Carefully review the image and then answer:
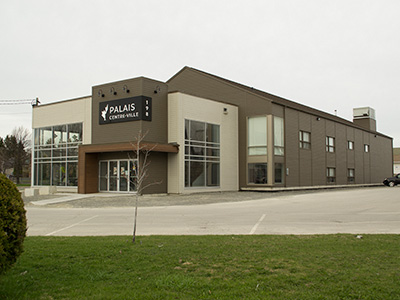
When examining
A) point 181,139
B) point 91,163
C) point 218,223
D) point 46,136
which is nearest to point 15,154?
point 46,136

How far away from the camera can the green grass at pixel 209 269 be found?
4.77 metres

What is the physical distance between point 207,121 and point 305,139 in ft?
33.7

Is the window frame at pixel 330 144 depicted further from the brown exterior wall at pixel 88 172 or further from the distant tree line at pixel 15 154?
the distant tree line at pixel 15 154

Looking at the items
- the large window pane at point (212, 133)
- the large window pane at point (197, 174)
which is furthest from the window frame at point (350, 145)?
the large window pane at point (197, 174)

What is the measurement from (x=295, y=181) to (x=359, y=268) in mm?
25805

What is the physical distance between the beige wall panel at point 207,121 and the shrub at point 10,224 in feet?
66.3

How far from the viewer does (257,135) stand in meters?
29.1

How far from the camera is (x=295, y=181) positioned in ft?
101

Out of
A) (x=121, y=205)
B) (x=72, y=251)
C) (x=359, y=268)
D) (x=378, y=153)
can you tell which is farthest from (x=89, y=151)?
(x=378, y=153)

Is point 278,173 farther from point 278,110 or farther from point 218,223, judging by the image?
point 218,223

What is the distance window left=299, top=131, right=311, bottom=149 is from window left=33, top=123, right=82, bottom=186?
59.1ft

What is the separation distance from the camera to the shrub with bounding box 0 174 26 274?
4480mm

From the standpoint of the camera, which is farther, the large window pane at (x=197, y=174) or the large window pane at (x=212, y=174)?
the large window pane at (x=212, y=174)

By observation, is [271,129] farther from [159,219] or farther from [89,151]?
[159,219]
